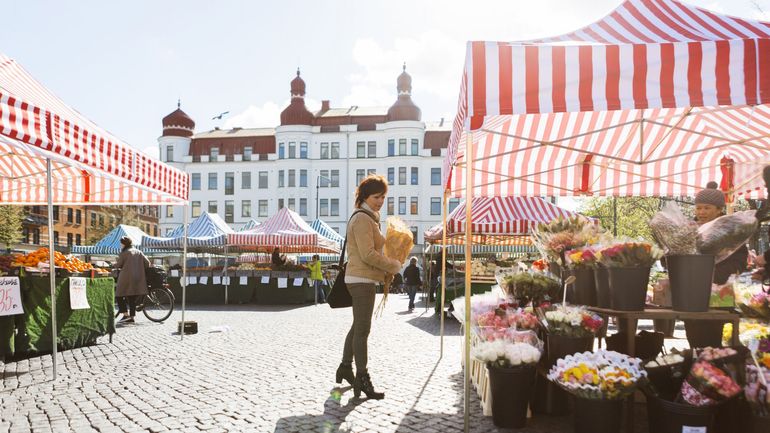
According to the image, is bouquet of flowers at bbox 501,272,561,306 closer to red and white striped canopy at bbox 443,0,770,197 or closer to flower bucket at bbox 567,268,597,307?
flower bucket at bbox 567,268,597,307

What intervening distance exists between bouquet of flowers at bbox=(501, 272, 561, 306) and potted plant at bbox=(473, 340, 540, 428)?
1.01 metres

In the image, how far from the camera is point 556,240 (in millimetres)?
5199

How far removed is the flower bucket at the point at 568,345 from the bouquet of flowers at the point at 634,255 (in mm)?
621

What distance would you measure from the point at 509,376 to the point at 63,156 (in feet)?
15.6

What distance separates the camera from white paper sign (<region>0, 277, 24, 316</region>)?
22.7ft

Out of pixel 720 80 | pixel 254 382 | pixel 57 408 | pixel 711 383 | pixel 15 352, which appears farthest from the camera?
pixel 15 352

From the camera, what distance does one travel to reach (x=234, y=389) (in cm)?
587

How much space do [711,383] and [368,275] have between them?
9.13ft

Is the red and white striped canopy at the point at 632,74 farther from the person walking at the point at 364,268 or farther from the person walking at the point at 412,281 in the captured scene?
the person walking at the point at 412,281

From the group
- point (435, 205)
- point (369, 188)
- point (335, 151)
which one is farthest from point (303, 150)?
point (369, 188)

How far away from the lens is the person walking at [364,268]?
5.24 meters

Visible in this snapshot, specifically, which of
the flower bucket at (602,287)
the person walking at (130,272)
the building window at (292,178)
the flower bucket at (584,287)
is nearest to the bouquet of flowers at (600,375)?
the flower bucket at (602,287)

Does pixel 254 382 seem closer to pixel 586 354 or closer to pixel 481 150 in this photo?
pixel 586 354

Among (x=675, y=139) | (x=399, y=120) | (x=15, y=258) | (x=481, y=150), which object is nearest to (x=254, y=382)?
(x=481, y=150)
